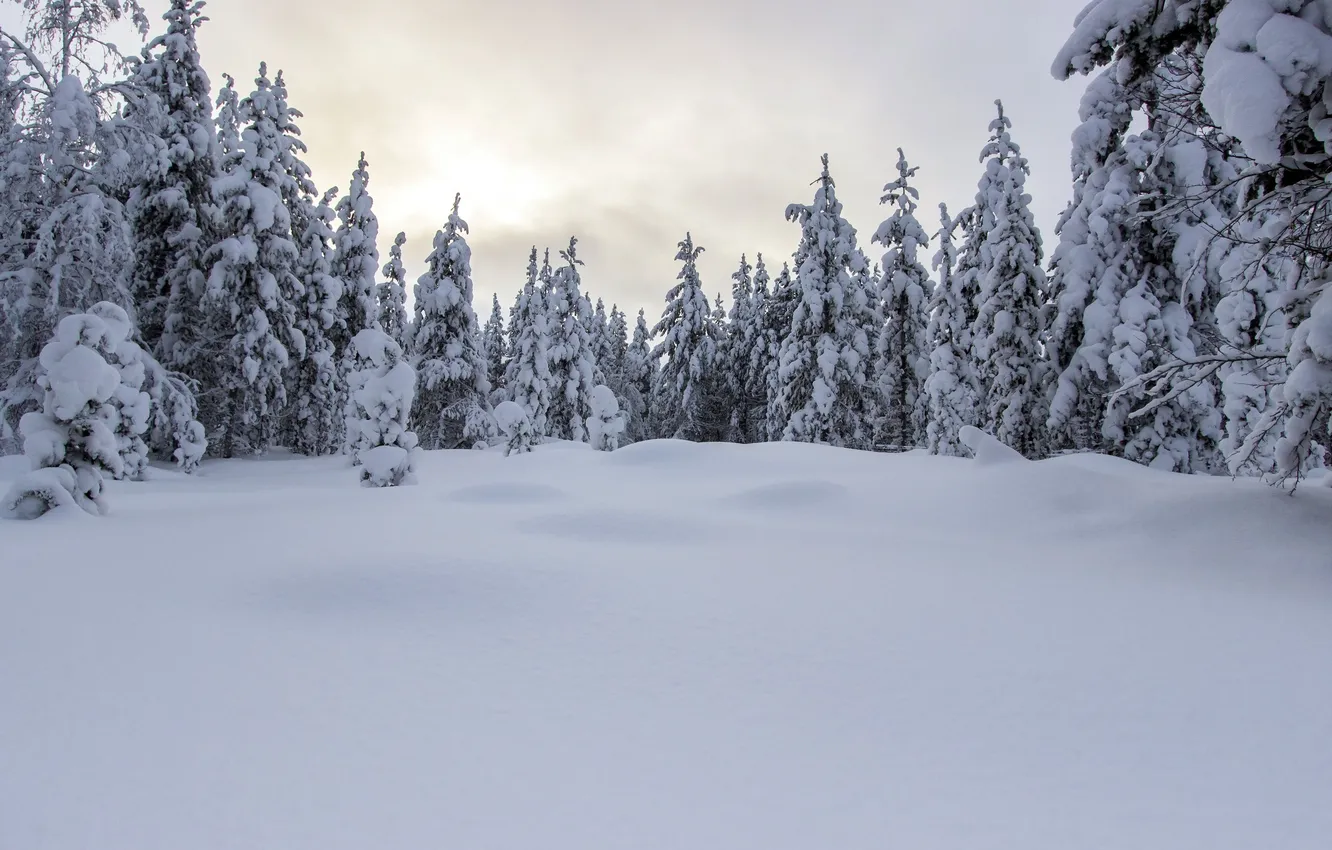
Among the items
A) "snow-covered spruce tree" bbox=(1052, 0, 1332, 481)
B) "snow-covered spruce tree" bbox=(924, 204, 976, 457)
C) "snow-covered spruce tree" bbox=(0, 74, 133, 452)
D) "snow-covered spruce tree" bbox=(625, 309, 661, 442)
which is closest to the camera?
"snow-covered spruce tree" bbox=(1052, 0, 1332, 481)

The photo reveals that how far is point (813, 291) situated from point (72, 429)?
73.6 ft

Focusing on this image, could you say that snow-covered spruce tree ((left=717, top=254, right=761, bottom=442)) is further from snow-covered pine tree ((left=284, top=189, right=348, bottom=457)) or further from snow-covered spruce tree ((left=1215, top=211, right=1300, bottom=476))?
snow-covered spruce tree ((left=1215, top=211, right=1300, bottom=476))

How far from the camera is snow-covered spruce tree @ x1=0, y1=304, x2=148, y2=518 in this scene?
8.37 meters

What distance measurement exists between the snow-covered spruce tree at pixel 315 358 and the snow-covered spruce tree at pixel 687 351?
1626cm

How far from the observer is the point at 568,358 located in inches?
1298

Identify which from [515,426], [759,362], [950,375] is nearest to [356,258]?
[515,426]

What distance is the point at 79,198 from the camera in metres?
15.0

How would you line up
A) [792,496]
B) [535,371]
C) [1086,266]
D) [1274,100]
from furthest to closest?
1. [535,371]
2. [1086,266]
3. [792,496]
4. [1274,100]

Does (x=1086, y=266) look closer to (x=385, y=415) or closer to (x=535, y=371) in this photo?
(x=385, y=415)

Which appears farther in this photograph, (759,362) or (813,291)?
(759,362)

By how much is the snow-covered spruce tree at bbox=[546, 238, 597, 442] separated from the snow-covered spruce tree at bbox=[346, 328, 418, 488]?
18562 millimetres

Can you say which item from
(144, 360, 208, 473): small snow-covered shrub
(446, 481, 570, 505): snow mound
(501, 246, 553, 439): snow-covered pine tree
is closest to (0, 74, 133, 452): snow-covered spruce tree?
(144, 360, 208, 473): small snow-covered shrub

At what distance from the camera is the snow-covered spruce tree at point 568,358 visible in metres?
32.9

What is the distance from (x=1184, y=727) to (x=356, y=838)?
14.3ft
